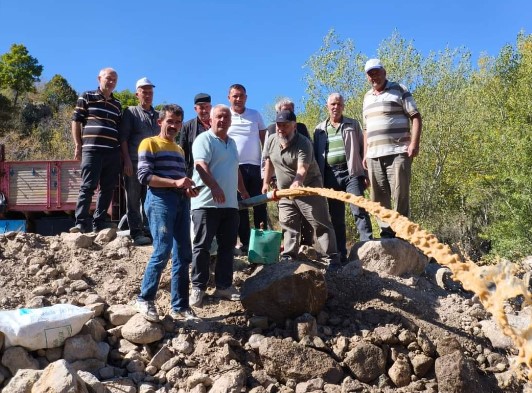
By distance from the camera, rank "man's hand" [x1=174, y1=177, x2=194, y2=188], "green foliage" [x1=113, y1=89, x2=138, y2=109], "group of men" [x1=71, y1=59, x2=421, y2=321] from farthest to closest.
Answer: "green foliage" [x1=113, y1=89, x2=138, y2=109] → "group of men" [x1=71, y1=59, x2=421, y2=321] → "man's hand" [x1=174, y1=177, x2=194, y2=188]

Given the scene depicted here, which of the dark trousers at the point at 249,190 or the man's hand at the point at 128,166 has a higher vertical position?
the man's hand at the point at 128,166

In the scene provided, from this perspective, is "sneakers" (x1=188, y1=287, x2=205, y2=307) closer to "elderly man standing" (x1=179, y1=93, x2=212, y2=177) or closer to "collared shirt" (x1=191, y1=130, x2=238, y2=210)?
"collared shirt" (x1=191, y1=130, x2=238, y2=210)

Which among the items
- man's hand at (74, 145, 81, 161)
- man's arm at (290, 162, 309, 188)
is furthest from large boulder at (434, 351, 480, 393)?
man's hand at (74, 145, 81, 161)

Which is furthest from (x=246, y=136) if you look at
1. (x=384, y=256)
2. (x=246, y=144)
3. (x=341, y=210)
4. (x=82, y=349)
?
(x=82, y=349)

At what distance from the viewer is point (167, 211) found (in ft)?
14.0

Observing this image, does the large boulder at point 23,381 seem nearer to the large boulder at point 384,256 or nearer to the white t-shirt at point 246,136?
the white t-shirt at point 246,136

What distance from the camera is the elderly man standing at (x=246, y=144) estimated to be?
19.5ft

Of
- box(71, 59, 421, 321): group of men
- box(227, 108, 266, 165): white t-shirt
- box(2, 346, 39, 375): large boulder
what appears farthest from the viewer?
box(227, 108, 266, 165): white t-shirt

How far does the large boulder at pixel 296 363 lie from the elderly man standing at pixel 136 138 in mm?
2434

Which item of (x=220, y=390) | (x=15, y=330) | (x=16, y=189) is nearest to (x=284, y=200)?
(x=220, y=390)

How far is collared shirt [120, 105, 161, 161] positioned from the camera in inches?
234

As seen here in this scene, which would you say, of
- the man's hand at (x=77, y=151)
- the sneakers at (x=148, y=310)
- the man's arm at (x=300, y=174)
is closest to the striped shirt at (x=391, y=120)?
the man's arm at (x=300, y=174)

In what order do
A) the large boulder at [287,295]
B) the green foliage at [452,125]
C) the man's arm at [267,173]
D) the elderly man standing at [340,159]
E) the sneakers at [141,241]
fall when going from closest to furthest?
the large boulder at [287,295] → the man's arm at [267,173] → the elderly man standing at [340,159] → the sneakers at [141,241] → the green foliage at [452,125]

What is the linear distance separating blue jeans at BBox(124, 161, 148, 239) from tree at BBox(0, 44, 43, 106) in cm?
3537
